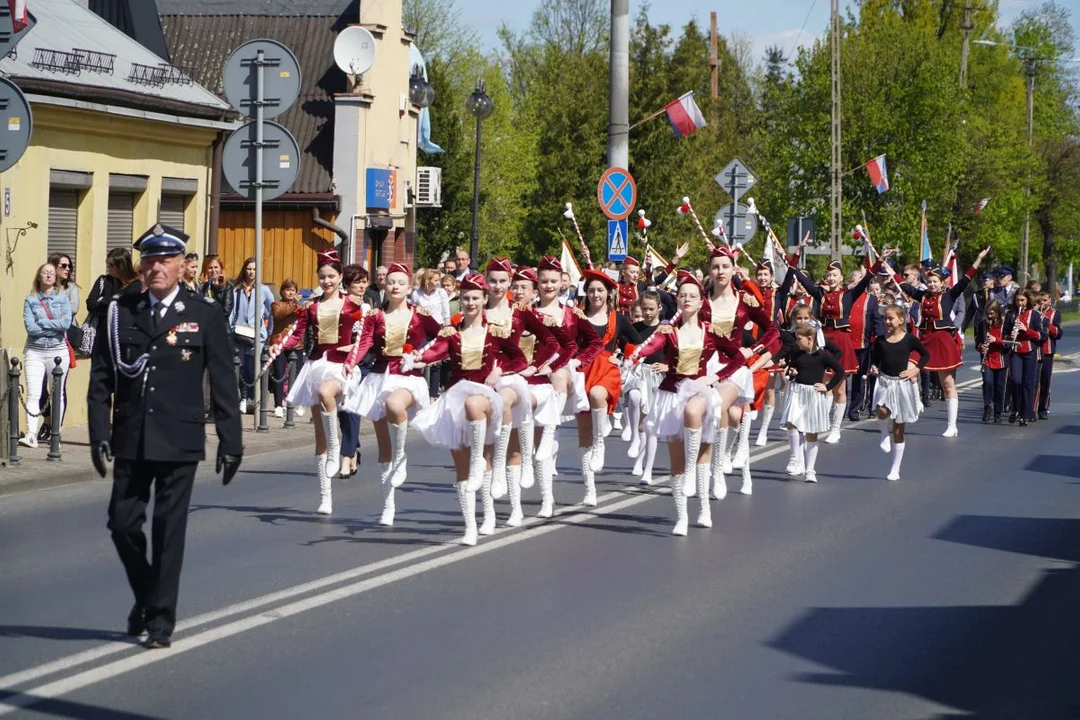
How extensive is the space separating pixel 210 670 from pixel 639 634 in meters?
2.31

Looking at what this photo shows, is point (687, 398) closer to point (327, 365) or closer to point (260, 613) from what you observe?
point (327, 365)

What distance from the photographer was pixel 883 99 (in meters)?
60.7

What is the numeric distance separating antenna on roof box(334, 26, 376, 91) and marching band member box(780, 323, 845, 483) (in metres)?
22.4

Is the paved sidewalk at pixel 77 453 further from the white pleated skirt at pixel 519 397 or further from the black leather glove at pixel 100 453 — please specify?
the black leather glove at pixel 100 453

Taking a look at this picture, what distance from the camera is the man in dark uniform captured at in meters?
8.66

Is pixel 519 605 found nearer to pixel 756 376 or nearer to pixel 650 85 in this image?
pixel 756 376

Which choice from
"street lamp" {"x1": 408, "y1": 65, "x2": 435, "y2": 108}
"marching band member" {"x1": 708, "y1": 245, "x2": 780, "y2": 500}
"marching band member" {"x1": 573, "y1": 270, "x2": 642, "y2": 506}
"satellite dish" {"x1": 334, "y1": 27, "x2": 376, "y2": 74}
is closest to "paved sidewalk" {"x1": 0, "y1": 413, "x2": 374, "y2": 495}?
"marching band member" {"x1": 573, "y1": 270, "x2": 642, "y2": 506}

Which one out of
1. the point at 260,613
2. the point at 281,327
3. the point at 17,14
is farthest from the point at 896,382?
the point at 260,613

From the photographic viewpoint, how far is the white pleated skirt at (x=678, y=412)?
13.5m

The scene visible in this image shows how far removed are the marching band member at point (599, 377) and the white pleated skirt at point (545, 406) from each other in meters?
0.96

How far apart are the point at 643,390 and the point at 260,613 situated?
31.5 feet

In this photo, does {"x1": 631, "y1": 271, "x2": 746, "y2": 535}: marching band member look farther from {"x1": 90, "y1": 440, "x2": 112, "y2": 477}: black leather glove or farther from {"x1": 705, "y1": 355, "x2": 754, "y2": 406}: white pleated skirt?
{"x1": 90, "y1": 440, "x2": 112, "y2": 477}: black leather glove

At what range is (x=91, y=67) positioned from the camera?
76.7ft

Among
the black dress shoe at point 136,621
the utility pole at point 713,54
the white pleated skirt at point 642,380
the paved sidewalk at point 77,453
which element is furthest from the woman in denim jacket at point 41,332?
the utility pole at point 713,54
